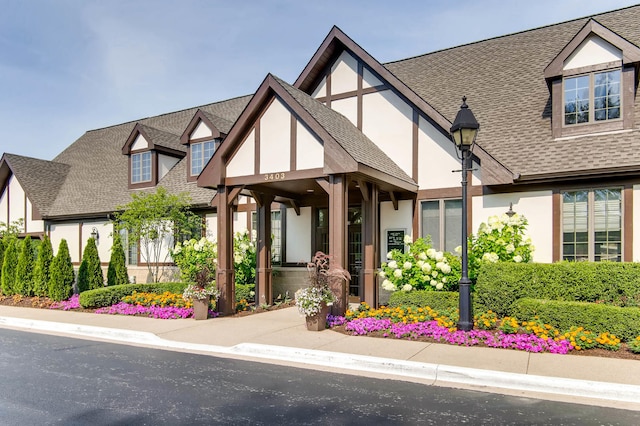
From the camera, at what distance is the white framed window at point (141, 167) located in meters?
21.2

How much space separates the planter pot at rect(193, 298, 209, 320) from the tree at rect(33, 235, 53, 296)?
7.95 m

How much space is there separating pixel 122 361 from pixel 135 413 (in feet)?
10.1

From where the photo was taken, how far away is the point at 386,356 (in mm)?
8148

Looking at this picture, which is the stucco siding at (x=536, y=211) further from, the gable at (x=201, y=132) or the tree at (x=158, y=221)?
the gable at (x=201, y=132)

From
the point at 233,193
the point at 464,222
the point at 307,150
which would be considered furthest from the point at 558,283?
the point at 233,193

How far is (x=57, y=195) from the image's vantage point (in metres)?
24.1

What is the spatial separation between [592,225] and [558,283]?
2489mm

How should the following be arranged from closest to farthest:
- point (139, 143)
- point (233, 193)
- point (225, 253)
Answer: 1. point (225, 253)
2. point (233, 193)
3. point (139, 143)

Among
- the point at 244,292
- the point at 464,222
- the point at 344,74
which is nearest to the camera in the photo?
the point at 464,222

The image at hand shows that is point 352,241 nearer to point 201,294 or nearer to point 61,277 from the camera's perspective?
point 201,294

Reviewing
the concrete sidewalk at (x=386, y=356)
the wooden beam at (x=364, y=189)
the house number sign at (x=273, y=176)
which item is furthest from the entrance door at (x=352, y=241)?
the house number sign at (x=273, y=176)

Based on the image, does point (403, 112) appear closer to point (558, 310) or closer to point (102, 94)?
point (558, 310)

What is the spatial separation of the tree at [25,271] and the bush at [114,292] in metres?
4.20

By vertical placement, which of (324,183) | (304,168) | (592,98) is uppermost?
(592,98)
